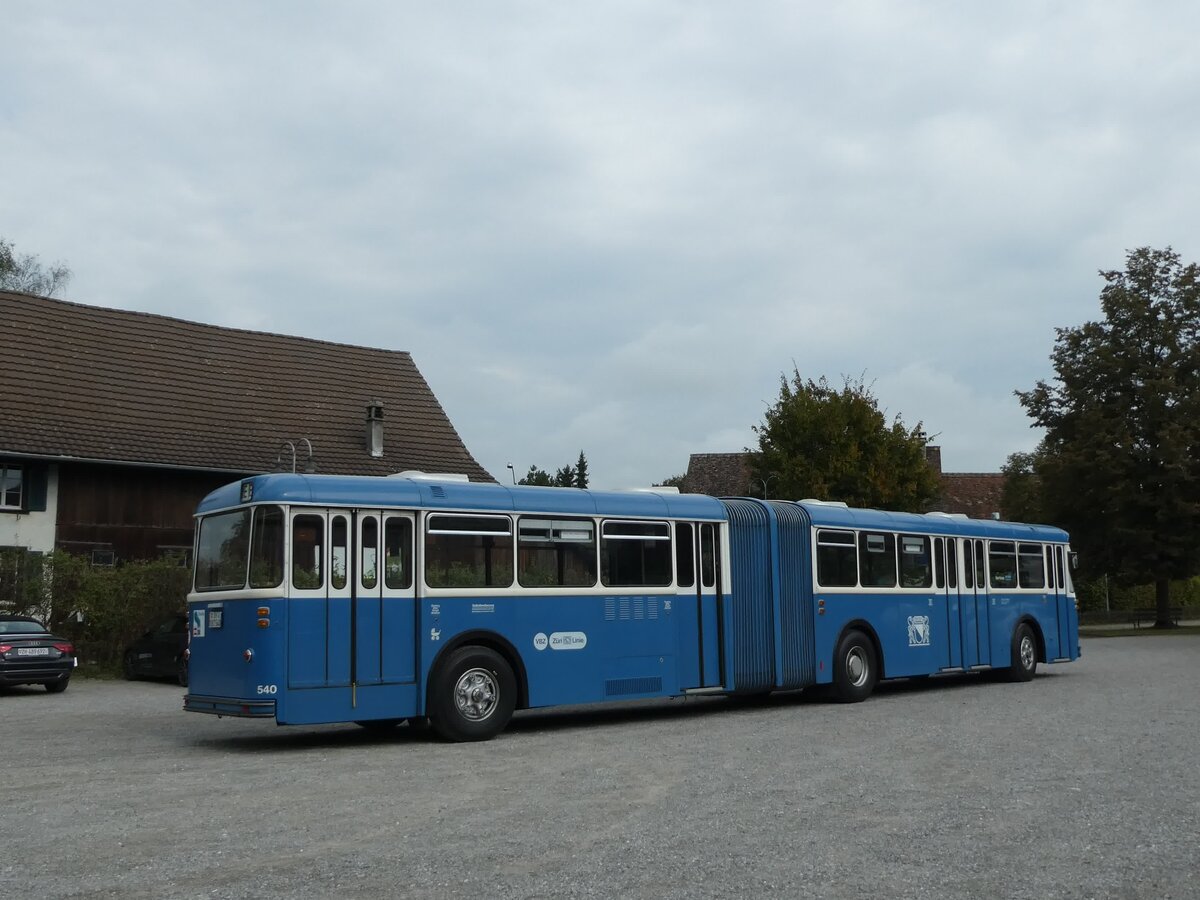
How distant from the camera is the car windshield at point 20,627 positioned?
22922mm

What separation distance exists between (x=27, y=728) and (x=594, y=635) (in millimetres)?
7173

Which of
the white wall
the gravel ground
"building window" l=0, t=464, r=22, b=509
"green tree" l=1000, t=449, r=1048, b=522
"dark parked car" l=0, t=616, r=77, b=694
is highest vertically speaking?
"green tree" l=1000, t=449, r=1048, b=522

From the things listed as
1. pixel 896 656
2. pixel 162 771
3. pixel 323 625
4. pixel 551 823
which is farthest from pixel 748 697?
pixel 551 823

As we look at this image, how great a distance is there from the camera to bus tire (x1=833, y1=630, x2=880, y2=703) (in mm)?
19078

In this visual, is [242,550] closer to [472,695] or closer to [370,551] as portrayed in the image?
[370,551]

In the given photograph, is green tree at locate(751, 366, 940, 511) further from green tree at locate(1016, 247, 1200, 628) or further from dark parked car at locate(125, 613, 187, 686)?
dark parked car at locate(125, 613, 187, 686)

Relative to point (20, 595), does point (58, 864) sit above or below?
below

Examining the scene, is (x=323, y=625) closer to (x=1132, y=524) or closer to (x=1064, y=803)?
(x=1064, y=803)

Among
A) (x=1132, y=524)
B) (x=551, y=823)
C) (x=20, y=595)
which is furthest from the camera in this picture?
(x=1132, y=524)

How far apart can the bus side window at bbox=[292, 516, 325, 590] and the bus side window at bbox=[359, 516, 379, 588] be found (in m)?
0.45

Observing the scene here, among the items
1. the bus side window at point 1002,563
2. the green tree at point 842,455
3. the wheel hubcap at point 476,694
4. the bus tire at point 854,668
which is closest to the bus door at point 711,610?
the bus tire at point 854,668

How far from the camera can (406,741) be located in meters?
14.6

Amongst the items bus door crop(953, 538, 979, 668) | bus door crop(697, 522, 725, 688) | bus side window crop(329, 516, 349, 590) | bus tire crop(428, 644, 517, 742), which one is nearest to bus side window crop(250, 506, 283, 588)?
bus side window crop(329, 516, 349, 590)

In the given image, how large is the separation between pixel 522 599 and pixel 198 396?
25.5 meters
